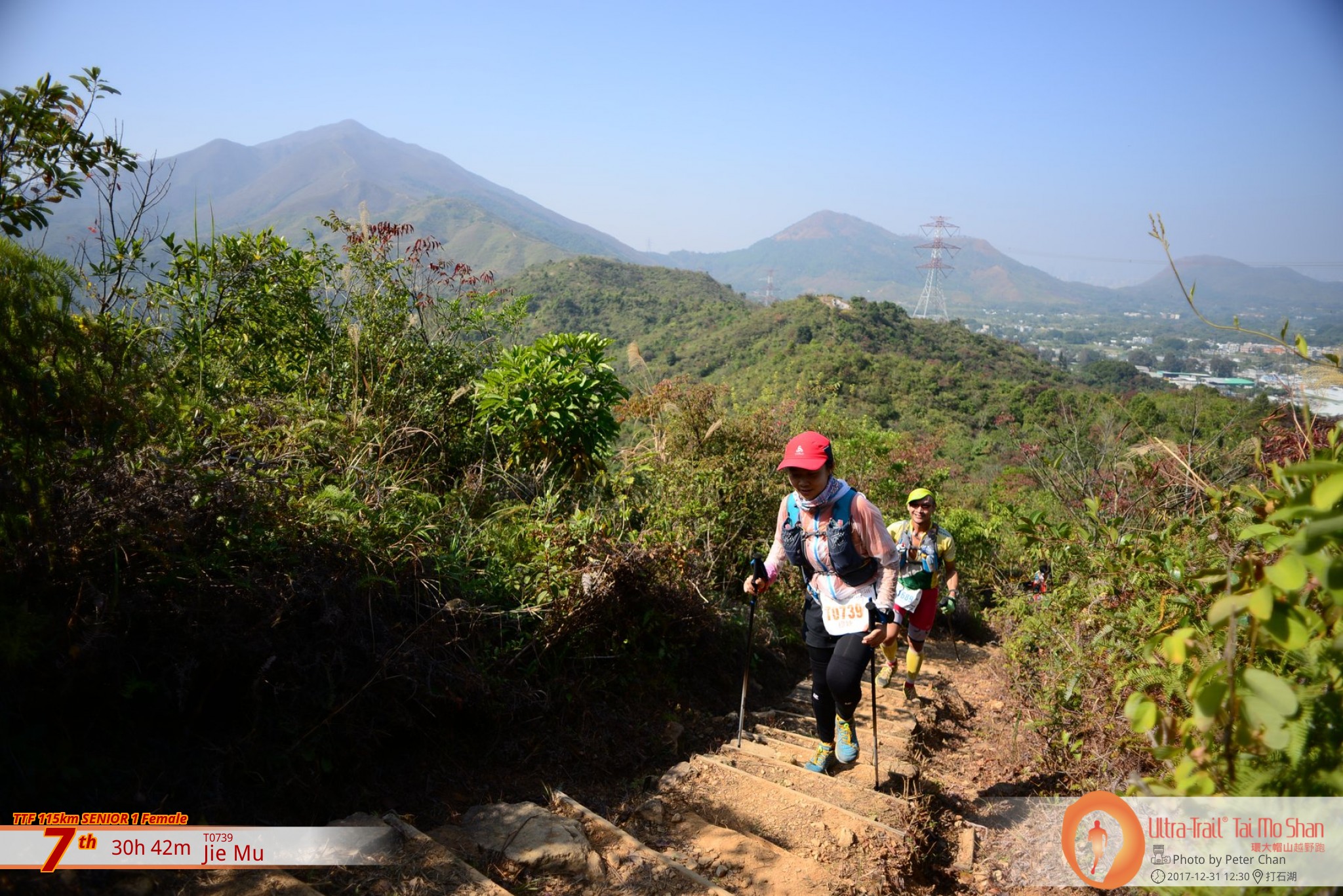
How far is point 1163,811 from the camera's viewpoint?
75.1 inches

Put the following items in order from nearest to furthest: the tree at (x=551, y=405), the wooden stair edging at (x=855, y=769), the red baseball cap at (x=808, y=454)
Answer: the red baseball cap at (x=808, y=454)
the wooden stair edging at (x=855, y=769)
the tree at (x=551, y=405)

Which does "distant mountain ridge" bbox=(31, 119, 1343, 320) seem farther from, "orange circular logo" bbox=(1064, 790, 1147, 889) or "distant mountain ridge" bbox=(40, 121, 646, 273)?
"orange circular logo" bbox=(1064, 790, 1147, 889)

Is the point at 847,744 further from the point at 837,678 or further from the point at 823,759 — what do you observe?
the point at 837,678

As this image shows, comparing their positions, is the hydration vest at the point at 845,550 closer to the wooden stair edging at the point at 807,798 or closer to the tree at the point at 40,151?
the wooden stair edging at the point at 807,798

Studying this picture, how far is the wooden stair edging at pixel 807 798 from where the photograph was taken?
331 cm

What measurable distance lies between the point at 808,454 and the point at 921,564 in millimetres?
2354

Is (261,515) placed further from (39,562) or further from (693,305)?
(693,305)

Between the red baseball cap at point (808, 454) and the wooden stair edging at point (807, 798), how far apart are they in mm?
1619

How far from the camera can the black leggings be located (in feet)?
12.5

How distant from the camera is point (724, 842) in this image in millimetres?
3264

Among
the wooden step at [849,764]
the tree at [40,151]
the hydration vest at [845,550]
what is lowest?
the wooden step at [849,764]

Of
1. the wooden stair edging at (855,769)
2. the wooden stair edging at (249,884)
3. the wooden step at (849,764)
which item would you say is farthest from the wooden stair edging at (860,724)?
the wooden stair edging at (249,884)

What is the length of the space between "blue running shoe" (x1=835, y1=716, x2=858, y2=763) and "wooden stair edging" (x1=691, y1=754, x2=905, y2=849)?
0.44m

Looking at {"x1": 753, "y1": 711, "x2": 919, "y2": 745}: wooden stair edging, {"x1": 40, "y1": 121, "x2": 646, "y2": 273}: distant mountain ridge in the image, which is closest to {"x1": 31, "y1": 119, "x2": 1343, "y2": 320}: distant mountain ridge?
{"x1": 40, "y1": 121, "x2": 646, "y2": 273}: distant mountain ridge
